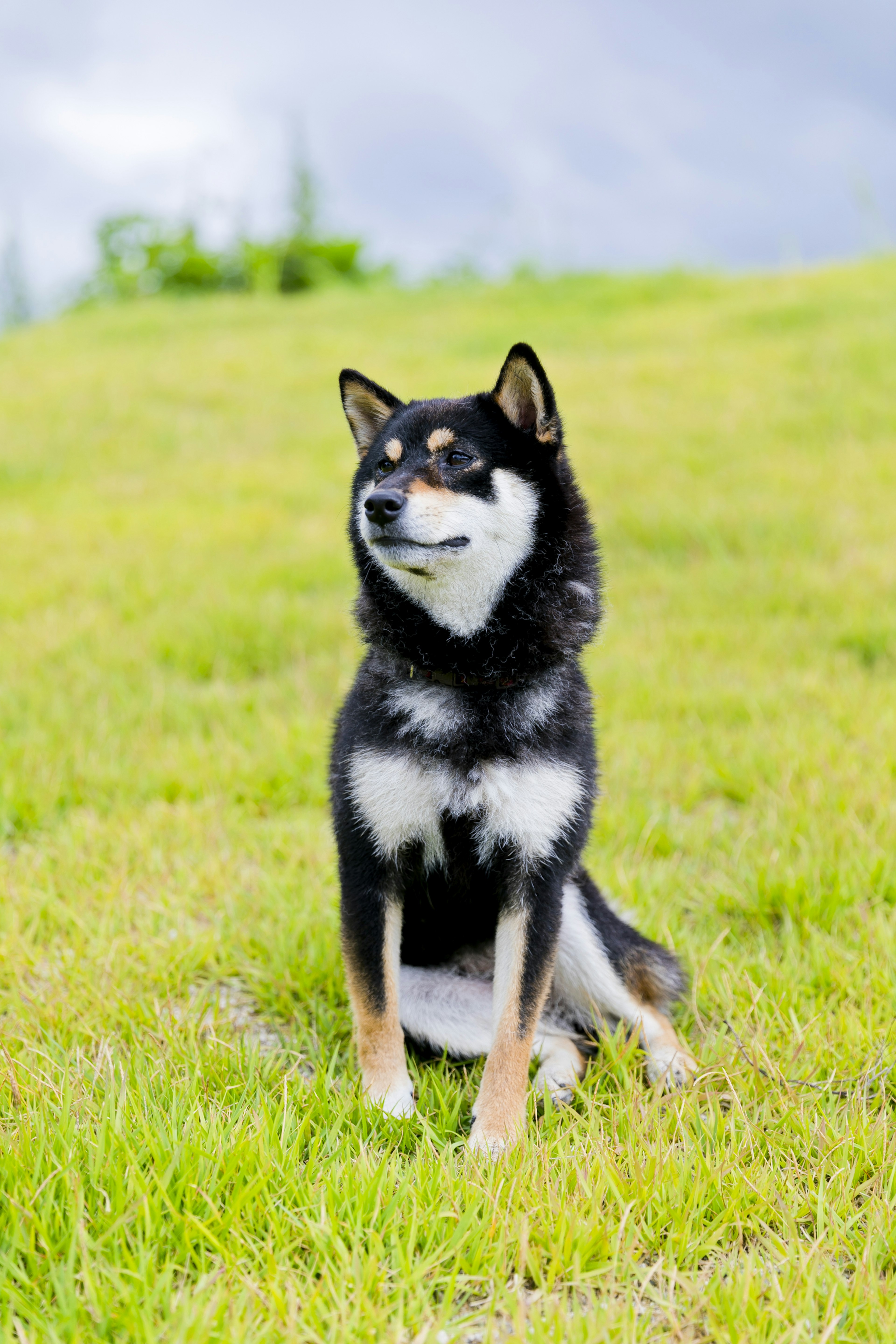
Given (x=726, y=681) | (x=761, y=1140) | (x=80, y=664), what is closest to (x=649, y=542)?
(x=726, y=681)

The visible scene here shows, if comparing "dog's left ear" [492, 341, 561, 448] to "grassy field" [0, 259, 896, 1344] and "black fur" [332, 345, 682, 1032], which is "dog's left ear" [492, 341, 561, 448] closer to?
"black fur" [332, 345, 682, 1032]

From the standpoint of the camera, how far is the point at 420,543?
8.13 ft

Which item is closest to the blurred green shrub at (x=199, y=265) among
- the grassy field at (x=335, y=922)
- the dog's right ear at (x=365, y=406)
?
the grassy field at (x=335, y=922)

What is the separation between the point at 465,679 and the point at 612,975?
92 centimetres

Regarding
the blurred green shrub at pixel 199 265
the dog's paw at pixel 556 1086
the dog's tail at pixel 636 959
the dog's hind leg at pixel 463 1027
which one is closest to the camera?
the dog's paw at pixel 556 1086

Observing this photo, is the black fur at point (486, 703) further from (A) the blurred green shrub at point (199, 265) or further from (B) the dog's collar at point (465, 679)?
(A) the blurred green shrub at point (199, 265)

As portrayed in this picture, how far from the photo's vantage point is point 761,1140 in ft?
7.53

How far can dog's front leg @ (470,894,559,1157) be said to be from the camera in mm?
2312

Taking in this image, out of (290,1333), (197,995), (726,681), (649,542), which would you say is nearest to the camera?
(290,1333)

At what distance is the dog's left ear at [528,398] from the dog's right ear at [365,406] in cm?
39

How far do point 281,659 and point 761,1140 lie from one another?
3.79 meters

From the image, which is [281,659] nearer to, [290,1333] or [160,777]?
[160,777]

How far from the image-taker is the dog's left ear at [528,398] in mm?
2549

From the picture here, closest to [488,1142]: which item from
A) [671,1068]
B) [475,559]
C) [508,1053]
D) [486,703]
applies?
[508,1053]
